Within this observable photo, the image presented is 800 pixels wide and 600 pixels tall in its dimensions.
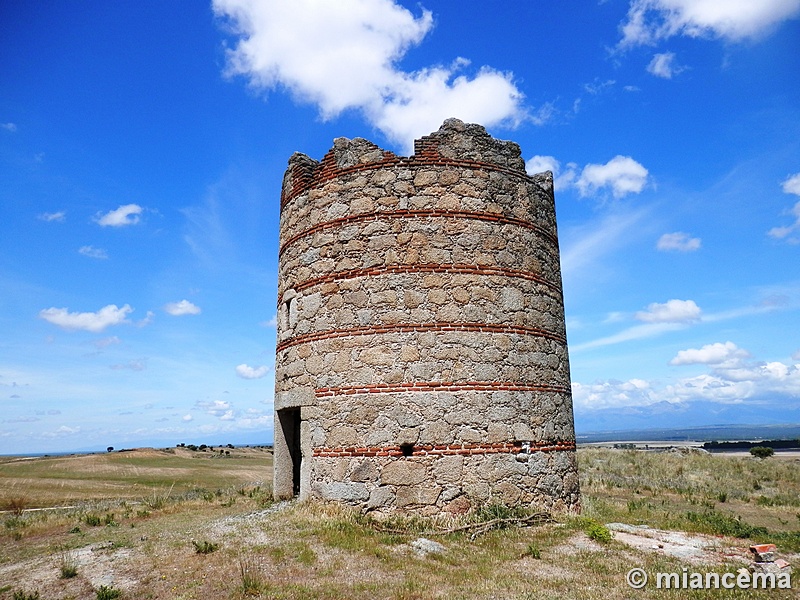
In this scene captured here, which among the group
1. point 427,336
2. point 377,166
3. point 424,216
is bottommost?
point 427,336

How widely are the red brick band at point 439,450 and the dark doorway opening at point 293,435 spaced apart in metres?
1.47

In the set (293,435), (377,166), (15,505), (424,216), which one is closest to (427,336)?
(424,216)

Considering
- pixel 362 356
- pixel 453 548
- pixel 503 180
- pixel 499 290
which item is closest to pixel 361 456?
pixel 362 356

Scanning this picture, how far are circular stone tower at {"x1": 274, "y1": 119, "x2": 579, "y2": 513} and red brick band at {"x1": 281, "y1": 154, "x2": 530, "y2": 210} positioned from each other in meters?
0.03

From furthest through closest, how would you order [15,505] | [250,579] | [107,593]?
[15,505], [250,579], [107,593]

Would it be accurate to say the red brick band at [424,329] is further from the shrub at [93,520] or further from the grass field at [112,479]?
the grass field at [112,479]

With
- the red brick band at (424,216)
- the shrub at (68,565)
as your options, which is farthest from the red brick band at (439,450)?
the red brick band at (424,216)

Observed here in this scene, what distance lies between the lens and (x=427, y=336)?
9070 millimetres

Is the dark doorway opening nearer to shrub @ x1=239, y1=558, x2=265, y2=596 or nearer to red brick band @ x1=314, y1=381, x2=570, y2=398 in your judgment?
red brick band @ x1=314, y1=381, x2=570, y2=398

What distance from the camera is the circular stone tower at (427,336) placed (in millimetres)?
8742

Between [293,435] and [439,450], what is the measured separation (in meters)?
3.76

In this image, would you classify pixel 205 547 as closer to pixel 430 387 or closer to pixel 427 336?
pixel 430 387

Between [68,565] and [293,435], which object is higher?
[293,435]

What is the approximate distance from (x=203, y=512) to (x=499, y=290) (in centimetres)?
710
